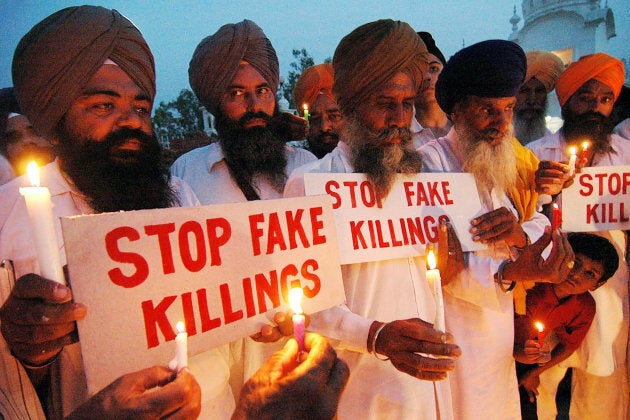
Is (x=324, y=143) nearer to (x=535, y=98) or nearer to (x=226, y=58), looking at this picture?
(x=226, y=58)

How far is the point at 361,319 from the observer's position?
1839mm

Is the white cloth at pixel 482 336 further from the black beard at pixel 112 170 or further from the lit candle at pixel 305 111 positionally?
the lit candle at pixel 305 111

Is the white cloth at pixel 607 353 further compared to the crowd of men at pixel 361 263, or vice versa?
the white cloth at pixel 607 353

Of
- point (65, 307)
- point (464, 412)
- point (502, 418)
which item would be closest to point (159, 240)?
point (65, 307)

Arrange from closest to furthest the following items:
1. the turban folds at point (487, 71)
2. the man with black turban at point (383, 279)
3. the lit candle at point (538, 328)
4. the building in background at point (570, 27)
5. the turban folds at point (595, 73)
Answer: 1. the man with black turban at point (383, 279)
2. the turban folds at point (487, 71)
3. the lit candle at point (538, 328)
4. the turban folds at point (595, 73)
5. the building in background at point (570, 27)

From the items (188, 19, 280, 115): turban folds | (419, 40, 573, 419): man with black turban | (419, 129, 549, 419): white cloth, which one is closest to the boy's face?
(419, 40, 573, 419): man with black turban

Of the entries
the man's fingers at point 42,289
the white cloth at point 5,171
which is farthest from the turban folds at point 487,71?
the white cloth at point 5,171

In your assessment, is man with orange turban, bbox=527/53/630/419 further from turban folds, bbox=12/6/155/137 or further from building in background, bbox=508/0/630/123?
building in background, bbox=508/0/630/123

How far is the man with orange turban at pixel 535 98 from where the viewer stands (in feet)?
16.2

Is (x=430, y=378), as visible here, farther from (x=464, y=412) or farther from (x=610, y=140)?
(x=610, y=140)

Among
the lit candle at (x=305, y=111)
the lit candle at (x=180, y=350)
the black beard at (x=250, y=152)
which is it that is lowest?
the lit candle at (x=180, y=350)

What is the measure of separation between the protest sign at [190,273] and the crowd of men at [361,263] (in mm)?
102

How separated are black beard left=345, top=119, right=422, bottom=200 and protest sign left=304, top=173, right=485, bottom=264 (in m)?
0.05

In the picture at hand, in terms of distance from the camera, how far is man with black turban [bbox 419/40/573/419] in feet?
7.46
